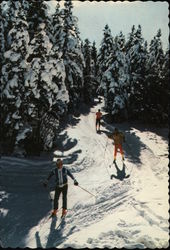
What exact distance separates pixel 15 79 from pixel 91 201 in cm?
988

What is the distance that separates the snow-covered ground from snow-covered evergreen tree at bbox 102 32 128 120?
11.8 meters

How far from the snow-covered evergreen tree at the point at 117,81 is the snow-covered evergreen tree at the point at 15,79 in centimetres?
1539

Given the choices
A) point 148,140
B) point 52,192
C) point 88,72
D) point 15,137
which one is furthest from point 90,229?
point 88,72

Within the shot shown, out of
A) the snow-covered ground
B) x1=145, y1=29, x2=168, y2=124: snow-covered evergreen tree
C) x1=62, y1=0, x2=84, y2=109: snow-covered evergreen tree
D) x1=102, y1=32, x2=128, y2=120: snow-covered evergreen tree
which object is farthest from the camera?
x1=102, y1=32, x2=128, y2=120: snow-covered evergreen tree

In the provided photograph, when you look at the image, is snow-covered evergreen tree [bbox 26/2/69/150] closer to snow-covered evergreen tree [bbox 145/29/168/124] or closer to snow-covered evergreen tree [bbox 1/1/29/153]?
snow-covered evergreen tree [bbox 1/1/29/153]

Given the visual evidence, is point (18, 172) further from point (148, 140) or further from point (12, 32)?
point (148, 140)

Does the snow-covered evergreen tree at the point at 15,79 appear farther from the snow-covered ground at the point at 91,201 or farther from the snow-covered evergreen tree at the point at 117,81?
the snow-covered evergreen tree at the point at 117,81

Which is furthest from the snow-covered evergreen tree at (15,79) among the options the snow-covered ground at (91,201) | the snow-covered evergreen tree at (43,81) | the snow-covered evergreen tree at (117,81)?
the snow-covered evergreen tree at (117,81)

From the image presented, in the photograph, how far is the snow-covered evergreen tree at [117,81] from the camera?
34.9 metres

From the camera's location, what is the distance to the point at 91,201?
13914 millimetres

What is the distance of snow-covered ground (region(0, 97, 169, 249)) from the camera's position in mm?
10617

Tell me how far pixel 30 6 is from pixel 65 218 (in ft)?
53.5

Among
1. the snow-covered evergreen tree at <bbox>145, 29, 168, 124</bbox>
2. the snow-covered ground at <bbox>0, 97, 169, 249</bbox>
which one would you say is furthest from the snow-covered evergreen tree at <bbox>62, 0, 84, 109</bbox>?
the snow-covered ground at <bbox>0, 97, 169, 249</bbox>

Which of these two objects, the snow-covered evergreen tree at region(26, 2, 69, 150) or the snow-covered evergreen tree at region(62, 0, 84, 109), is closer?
the snow-covered evergreen tree at region(26, 2, 69, 150)
